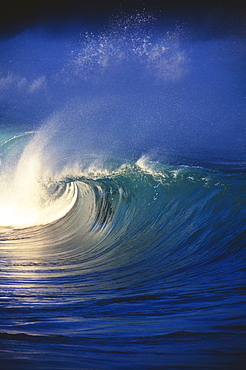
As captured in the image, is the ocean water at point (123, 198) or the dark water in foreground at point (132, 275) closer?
the dark water in foreground at point (132, 275)

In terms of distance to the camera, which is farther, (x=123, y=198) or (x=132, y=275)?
(x=123, y=198)

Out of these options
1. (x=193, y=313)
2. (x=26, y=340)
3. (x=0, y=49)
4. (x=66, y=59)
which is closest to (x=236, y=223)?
(x=193, y=313)

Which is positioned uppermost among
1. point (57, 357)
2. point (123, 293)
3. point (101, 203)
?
point (101, 203)

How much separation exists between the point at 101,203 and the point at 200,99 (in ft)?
12.5

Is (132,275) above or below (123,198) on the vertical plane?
below

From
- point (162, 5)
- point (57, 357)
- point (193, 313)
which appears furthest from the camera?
point (162, 5)

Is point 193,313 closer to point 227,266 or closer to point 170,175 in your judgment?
point 227,266

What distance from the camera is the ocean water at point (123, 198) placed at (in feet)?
4.88

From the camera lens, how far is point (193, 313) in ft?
5.76

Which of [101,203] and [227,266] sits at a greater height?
[101,203]

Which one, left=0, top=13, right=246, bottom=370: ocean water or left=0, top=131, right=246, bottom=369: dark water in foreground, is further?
left=0, top=13, right=246, bottom=370: ocean water

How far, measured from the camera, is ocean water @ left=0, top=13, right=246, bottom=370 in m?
1.49

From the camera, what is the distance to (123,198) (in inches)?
226

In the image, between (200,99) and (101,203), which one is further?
(200,99)
